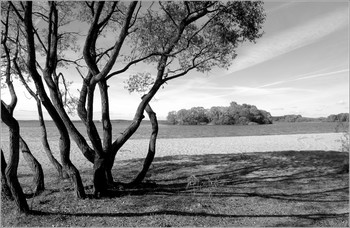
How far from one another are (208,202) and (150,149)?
8.34 ft

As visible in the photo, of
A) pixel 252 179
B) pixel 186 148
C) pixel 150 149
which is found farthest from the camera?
pixel 186 148

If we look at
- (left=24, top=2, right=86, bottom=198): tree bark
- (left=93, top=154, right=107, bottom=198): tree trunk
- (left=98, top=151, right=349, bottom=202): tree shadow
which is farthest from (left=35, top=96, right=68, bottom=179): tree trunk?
(left=98, top=151, right=349, bottom=202): tree shadow

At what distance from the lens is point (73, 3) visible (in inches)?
355

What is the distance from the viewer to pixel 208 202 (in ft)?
22.7

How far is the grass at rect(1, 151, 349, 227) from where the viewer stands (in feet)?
19.0

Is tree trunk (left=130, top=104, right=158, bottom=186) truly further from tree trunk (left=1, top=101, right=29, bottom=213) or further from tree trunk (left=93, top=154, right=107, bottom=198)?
tree trunk (left=1, top=101, right=29, bottom=213)

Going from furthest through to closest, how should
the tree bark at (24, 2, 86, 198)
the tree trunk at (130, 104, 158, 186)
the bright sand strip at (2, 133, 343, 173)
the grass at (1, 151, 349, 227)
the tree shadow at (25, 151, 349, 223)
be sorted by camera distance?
1. the bright sand strip at (2, 133, 343, 173)
2. the tree trunk at (130, 104, 158, 186)
3. the tree shadow at (25, 151, 349, 223)
4. the tree bark at (24, 2, 86, 198)
5. the grass at (1, 151, 349, 227)

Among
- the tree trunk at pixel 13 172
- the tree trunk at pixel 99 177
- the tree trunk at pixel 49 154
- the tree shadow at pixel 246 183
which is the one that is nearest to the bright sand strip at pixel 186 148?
the tree shadow at pixel 246 183

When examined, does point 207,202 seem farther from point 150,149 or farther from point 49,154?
point 49,154

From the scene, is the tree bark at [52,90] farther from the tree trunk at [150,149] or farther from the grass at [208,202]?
the tree trunk at [150,149]

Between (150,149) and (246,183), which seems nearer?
(150,149)

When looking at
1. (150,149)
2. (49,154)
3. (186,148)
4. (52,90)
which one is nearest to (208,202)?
(150,149)

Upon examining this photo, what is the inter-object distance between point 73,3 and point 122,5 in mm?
1668

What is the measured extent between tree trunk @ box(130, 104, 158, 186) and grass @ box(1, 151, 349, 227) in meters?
0.36
